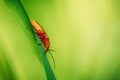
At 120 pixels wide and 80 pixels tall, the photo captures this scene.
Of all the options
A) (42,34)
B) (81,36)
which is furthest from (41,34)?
(81,36)

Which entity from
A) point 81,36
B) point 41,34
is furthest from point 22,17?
point 81,36

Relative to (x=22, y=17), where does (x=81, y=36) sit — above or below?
below

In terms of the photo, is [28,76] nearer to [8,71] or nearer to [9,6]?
[8,71]

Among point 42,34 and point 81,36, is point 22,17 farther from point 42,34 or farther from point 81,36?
point 81,36

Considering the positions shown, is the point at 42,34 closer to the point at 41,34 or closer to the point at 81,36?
the point at 41,34

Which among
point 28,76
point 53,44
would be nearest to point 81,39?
point 53,44
